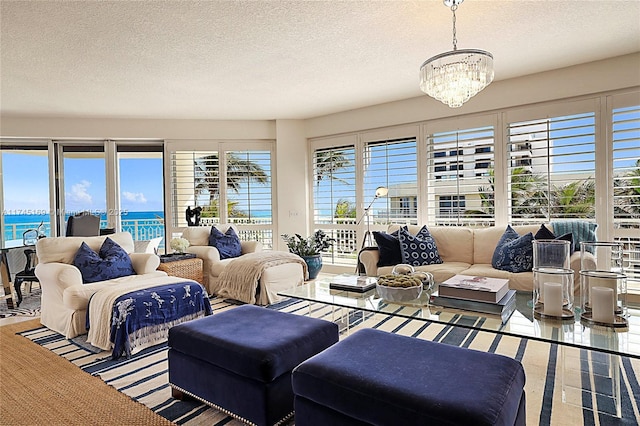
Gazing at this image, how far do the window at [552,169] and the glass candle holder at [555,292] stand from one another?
2639 millimetres

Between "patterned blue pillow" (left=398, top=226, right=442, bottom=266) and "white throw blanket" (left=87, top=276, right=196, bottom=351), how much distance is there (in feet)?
7.99

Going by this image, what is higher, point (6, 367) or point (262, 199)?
point (262, 199)

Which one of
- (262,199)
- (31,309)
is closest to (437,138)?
(262,199)

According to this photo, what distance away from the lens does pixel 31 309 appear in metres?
3.97

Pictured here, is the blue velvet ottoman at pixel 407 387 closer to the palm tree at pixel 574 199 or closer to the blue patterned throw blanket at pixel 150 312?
the blue patterned throw blanket at pixel 150 312

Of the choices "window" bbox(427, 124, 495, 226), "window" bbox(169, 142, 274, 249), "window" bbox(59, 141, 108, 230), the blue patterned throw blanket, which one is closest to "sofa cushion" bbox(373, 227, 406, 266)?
"window" bbox(427, 124, 495, 226)

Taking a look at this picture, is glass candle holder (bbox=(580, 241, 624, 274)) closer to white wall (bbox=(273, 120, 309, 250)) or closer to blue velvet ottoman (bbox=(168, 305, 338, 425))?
→ blue velvet ottoman (bbox=(168, 305, 338, 425))

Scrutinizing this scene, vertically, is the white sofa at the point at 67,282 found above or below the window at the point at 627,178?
below

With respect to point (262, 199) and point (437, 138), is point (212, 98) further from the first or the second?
point (437, 138)

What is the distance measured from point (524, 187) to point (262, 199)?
152 inches

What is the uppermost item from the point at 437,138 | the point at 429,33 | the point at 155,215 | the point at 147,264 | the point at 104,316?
the point at 429,33

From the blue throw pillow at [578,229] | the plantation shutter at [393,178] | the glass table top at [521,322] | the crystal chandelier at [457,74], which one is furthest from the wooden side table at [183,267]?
the blue throw pillow at [578,229]

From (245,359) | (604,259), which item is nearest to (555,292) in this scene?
(245,359)

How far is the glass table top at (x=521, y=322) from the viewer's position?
1.46 metres
